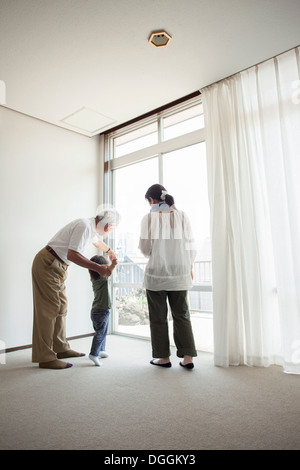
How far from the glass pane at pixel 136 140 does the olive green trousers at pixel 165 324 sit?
2.03 meters

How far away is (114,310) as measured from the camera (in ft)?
12.5

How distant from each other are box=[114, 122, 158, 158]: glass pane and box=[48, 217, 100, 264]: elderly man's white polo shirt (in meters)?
1.59

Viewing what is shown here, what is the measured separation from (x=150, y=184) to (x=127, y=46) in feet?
5.14

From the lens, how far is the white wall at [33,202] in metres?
3.05

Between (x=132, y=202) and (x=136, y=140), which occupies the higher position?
(x=136, y=140)

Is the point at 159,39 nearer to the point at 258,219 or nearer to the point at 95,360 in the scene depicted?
the point at 258,219

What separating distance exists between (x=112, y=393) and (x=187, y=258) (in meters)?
1.09

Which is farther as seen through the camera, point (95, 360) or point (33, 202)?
point (33, 202)

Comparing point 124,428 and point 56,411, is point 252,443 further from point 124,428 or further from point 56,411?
point 56,411

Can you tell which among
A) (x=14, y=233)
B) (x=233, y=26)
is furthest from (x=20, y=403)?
(x=233, y=26)

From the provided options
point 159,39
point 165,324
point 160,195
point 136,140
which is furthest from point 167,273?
Answer: point 136,140

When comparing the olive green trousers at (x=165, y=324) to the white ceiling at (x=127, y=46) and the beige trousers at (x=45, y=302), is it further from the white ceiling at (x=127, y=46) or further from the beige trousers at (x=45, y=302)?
the white ceiling at (x=127, y=46)

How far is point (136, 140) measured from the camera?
381cm

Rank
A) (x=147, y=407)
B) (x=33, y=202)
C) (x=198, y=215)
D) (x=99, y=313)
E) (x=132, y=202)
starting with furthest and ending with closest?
(x=132, y=202) < (x=33, y=202) < (x=198, y=215) < (x=99, y=313) < (x=147, y=407)
